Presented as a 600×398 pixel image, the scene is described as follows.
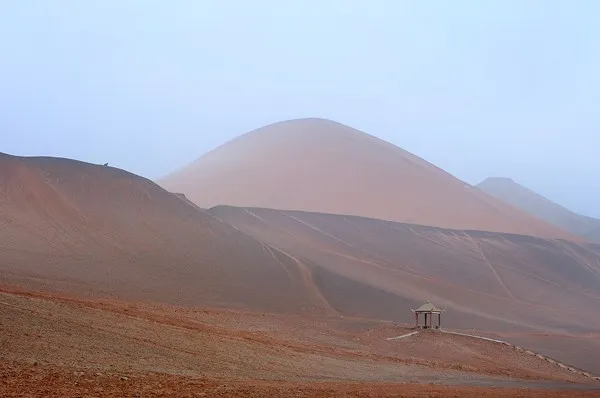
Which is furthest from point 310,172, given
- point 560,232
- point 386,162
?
point 560,232

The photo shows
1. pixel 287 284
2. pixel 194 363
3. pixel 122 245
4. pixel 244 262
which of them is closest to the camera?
pixel 194 363

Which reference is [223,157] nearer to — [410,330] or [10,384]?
[410,330]

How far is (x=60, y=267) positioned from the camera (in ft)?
123

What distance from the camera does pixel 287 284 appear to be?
47.5 m

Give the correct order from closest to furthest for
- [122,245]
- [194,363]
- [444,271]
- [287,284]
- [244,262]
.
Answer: [194,363]
[122,245]
[287,284]
[244,262]
[444,271]

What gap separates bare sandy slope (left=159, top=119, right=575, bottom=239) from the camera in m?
92.2

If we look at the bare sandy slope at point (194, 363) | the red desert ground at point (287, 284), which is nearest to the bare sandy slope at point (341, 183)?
the red desert ground at point (287, 284)

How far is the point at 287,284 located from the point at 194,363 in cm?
3064

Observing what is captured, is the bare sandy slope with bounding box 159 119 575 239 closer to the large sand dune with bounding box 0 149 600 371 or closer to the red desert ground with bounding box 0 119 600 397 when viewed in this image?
the red desert ground with bounding box 0 119 600 397

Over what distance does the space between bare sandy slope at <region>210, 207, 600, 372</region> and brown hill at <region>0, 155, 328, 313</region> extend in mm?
5372

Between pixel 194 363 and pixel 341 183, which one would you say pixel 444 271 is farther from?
pixel 194 363

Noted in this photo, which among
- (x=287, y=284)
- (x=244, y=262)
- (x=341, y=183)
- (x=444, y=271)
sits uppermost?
(x=341, y=183)

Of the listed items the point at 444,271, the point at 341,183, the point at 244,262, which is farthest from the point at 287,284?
the point at 341,183

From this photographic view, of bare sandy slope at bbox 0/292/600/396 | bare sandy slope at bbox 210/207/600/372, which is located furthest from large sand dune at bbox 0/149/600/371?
bare sandy slope at bbox 0/292/600/396
